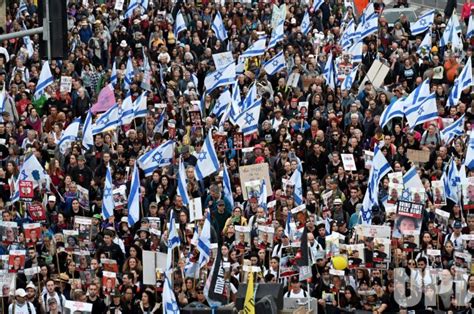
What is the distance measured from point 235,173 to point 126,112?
3.30 metres

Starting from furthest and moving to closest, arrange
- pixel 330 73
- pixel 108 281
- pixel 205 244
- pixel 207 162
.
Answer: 1. pixel 330 73
2. pixel 207 162
3. pixel 205 244
4. pixel 108 281

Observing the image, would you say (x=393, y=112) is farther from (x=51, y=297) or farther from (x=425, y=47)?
(x=51, y=297)

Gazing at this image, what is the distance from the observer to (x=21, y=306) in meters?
30.9

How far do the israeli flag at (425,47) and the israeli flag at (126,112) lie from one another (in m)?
6.72

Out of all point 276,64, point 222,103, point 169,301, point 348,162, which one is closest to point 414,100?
point 348,162

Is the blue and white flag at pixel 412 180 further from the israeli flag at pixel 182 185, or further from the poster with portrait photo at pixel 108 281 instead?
the poster with portrait photo at pixel 108 281

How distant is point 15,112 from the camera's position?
38312 millimetres

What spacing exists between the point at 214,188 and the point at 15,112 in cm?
574

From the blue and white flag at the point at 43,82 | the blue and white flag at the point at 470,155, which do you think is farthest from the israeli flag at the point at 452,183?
the blue and white flag at the point at 43,82

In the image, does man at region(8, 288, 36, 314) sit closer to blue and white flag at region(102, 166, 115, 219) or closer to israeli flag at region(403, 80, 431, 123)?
blue and white flag at region(102, 166, 115, 219)

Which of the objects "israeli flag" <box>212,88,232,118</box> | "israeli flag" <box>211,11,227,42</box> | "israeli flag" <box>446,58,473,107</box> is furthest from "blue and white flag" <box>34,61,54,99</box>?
"israeli flag" <box>446,58,473,107</box>

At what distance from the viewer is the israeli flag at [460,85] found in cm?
3772

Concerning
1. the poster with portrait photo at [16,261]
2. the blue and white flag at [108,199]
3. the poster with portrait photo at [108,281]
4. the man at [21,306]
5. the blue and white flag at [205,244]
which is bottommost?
the man at [21,306]

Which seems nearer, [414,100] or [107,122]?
[414,100]
